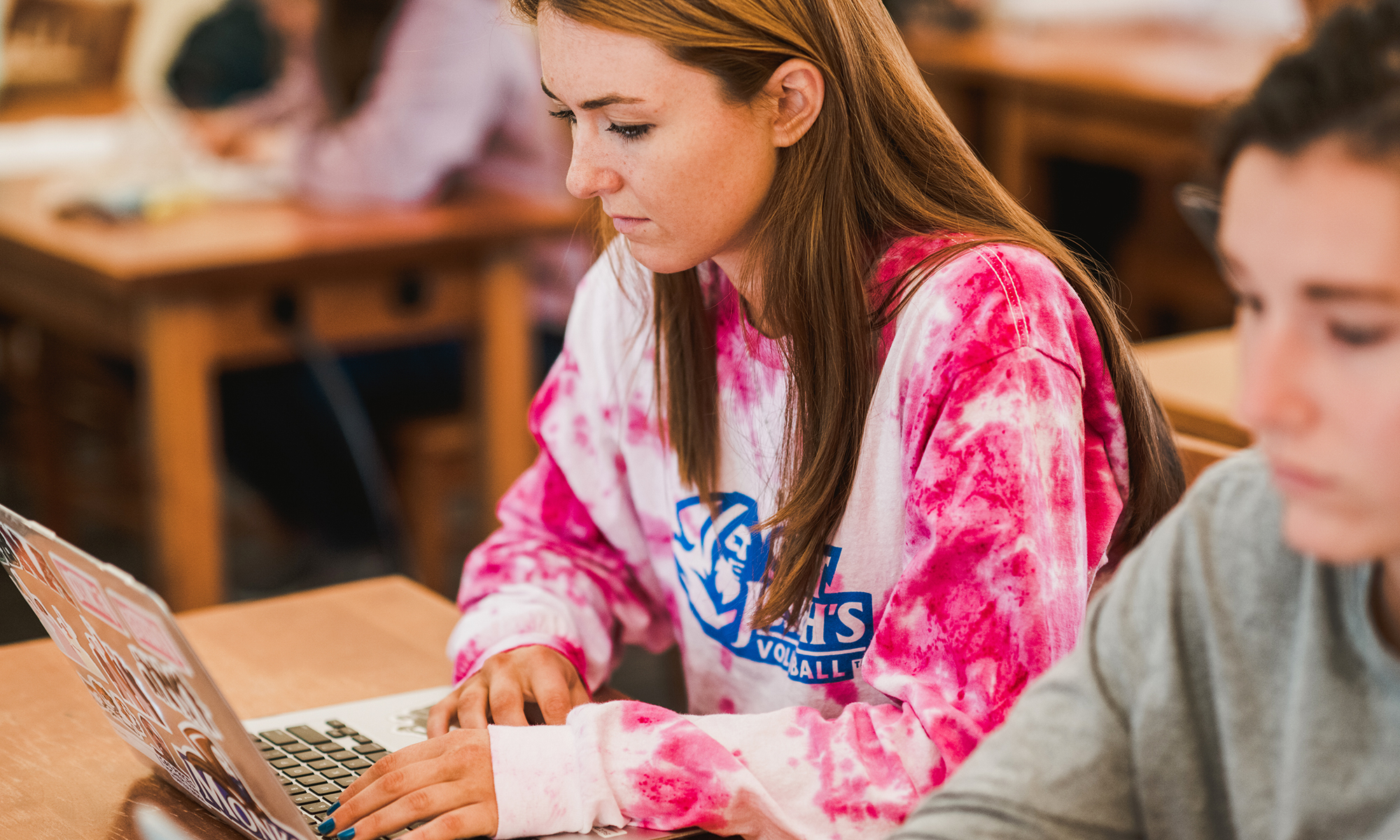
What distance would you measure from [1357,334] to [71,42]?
4.20 metres

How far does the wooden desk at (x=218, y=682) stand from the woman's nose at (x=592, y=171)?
38cm

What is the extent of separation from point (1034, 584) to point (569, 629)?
38 cm

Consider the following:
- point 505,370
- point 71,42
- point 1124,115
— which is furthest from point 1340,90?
point 71,42

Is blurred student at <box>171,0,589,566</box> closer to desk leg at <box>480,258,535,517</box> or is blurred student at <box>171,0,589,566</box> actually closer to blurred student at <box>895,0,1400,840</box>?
desk leg at <box>480,258,535,517</box>

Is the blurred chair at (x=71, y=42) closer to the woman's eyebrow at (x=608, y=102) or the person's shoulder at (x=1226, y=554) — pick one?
the woman's eyebrow at (x=608, y=102)

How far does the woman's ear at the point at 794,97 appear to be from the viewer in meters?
0.94

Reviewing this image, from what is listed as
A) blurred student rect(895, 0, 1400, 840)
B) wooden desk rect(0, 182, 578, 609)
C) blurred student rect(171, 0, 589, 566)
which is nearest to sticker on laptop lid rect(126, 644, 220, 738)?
blurred student rect(895, 0, 1400, 840)

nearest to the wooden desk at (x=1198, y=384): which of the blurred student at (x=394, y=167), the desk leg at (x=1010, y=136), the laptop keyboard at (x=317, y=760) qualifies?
the laptop keyboard at (x=317, y=760)

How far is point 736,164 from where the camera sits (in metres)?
0.96

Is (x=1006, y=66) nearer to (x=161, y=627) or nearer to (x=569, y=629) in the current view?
(x=569, y=629)

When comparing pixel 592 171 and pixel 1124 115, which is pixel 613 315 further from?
pixel 1124 115

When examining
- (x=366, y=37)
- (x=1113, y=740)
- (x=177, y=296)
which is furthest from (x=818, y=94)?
(x=366, y=37)

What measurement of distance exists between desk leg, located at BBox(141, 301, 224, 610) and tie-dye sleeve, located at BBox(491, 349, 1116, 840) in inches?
58.9

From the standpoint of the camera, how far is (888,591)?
98 cm
